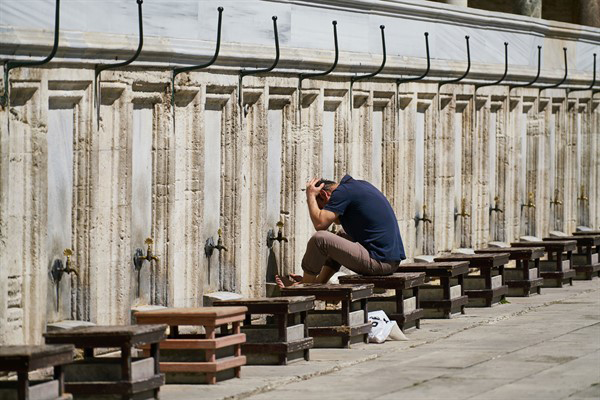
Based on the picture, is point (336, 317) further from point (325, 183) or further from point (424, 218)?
point (424, 218)

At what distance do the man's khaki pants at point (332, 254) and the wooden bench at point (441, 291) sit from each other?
1523 millimetres

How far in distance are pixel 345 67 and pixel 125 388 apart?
8085 mm

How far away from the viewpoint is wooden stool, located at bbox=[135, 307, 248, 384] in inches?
567

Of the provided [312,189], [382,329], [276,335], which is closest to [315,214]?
[312,189]

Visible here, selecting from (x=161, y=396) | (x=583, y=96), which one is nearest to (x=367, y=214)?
(x=161, y=396)

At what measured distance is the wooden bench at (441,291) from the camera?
19859 mm

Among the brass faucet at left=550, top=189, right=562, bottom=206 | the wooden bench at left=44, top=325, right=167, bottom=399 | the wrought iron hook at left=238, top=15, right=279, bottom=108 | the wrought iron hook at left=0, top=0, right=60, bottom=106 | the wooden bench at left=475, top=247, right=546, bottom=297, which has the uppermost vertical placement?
the wrought iron hook at left=238, top=15, right=279, bottom=108

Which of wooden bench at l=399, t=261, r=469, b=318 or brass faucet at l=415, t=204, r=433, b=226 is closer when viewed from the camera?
wooden bench at l=399, t=261, r=469, b=318

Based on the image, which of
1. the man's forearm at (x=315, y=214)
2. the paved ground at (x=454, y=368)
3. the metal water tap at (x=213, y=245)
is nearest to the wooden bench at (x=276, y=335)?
the paved ground at (x=454, y=368)

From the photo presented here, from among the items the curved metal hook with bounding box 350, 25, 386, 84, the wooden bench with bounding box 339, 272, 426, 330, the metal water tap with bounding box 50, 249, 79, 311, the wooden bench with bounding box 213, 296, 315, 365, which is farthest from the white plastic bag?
the curved metal hook with bounding box 350, 25, 386, 84

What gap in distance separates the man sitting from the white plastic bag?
565mm

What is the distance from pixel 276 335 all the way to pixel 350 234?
2.85 m

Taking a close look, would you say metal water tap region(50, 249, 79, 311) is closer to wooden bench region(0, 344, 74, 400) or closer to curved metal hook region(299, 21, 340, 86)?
wooden bench region(0, 344, 74, 400)

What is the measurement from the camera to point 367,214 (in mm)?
18297
